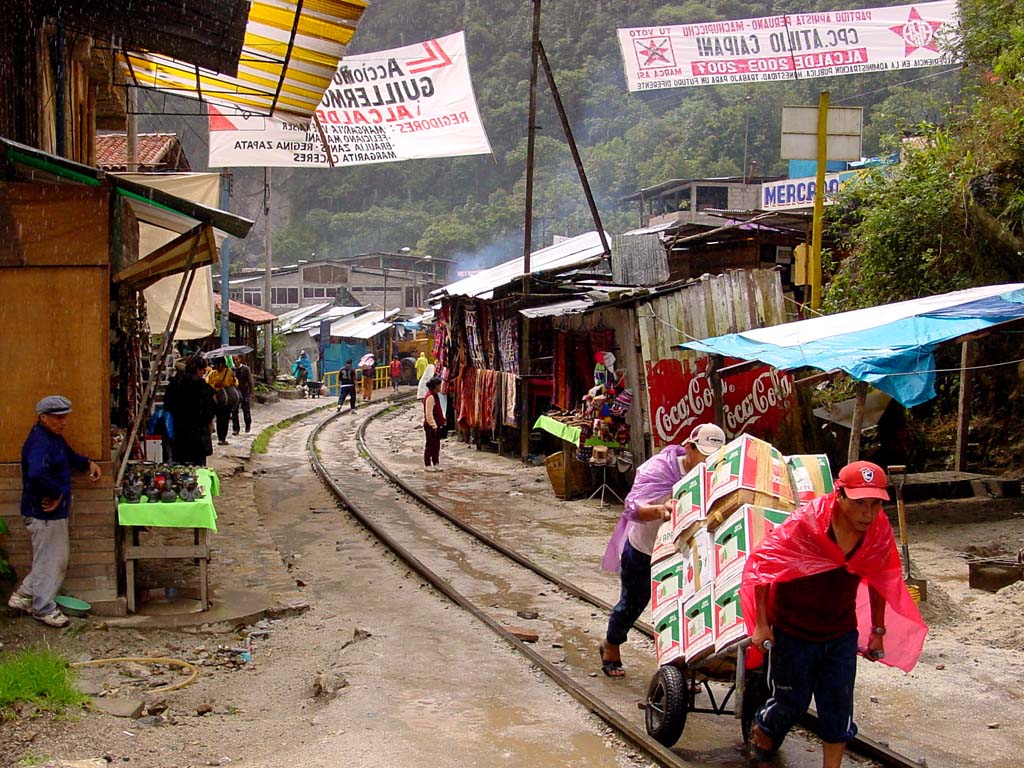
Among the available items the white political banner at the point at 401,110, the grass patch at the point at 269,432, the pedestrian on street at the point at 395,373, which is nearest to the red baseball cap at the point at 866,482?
the grass patch at the point at 269,432

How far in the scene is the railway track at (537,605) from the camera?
5375 mm

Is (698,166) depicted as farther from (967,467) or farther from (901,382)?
(901,382)

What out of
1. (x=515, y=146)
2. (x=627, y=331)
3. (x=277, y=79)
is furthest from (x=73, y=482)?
(x=515, y=146)

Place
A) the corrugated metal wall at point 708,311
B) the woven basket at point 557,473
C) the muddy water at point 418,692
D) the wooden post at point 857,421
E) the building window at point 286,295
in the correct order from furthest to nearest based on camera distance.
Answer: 1. the building window at point 286,295
2. the woven basket at point 557,473
3. the corrugated metal wall at point 708,311
4. the wooden post at point 857,421
5. the muddy water at point 418,692

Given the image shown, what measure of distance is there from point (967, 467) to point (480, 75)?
6241 cm

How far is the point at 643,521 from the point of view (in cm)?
588

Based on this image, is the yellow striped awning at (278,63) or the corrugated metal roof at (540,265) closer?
the yellow striped awning at (278,63)

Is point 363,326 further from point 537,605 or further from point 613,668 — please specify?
point 613,668

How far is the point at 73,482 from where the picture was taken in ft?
24.6

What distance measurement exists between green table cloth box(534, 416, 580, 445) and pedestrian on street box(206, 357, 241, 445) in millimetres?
6861

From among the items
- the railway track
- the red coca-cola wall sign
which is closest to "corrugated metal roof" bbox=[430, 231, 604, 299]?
the railway track

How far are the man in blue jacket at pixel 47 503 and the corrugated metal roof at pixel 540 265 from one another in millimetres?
11262

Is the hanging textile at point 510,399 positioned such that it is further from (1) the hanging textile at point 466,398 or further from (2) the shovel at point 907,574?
(2) the shovel at point 907,574

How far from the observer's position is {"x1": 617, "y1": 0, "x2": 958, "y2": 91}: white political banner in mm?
27969
